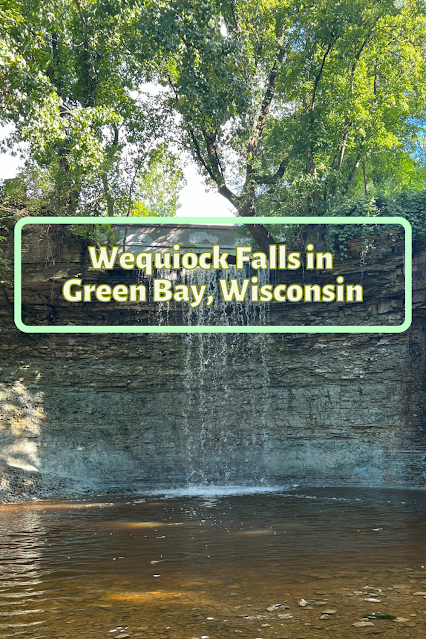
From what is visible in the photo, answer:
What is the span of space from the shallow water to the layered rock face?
16.2 feet

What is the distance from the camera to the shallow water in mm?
5473

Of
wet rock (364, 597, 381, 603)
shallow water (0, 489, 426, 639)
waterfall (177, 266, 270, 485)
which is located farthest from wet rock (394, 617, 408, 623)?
waterfall (177, 266, 270, 485)

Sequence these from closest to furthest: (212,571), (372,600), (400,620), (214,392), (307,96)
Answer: (400,620) < (372,600) < (212,571) < (214,392) < (307,96)

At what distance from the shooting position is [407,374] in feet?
61.0

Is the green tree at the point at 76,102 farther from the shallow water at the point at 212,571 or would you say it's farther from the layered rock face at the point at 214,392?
the shallow water at the point at 212,571

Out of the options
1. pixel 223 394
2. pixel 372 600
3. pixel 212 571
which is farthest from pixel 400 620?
pixel 223 394

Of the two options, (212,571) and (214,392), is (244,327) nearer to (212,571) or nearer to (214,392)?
(214,392)

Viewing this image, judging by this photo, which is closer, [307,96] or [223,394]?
[223,394]

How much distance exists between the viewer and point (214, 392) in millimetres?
19484

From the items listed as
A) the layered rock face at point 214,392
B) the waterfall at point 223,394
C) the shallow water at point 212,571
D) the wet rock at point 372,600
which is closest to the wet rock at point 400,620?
the shallow water at point 212,571

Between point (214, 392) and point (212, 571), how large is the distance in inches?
476

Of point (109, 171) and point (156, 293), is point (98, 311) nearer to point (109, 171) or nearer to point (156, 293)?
point (156, 293)

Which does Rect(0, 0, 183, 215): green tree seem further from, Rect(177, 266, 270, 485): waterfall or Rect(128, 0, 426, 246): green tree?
Rect(177, 266, 270, 485): waterfall

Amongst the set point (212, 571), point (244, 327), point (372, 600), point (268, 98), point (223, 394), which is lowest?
point (212, 571)
